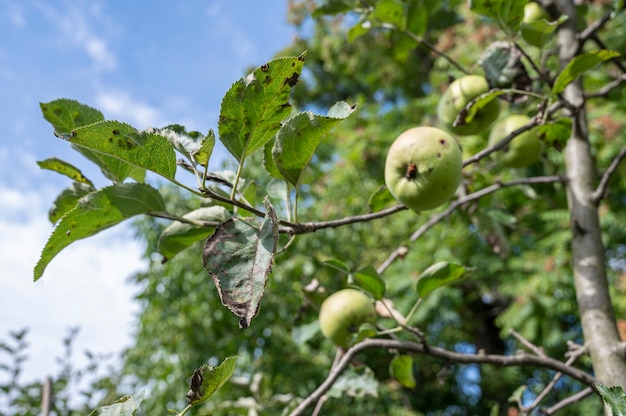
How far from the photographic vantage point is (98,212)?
665 millimetres

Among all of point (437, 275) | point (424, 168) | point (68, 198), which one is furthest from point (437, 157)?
point (68, 198)

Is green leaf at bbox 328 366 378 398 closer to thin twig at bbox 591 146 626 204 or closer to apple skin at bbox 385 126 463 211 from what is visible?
apple skin at bbox 385 126 463 211

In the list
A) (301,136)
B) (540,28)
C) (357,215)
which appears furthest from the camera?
Result: (357,215)

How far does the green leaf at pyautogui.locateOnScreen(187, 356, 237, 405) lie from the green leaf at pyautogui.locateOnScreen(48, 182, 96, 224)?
35 cm

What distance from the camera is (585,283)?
3.17 feet

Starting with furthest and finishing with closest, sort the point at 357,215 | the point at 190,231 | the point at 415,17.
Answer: the point at 357,215, the point at 415,17, the point at 190,231

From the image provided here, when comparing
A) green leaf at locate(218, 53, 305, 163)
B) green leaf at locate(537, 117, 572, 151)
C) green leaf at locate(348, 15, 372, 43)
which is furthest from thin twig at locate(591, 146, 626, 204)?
green leaf at locate(218, 53, 305, 163)

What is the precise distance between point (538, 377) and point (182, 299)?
10.8 feet

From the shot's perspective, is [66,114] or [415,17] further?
[415,17]

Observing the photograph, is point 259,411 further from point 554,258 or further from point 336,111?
point 554,258

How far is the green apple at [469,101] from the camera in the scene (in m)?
1.02

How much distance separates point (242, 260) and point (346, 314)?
540mm

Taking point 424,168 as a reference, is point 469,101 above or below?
above

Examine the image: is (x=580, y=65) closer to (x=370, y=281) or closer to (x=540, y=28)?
(x=540, y=28)
